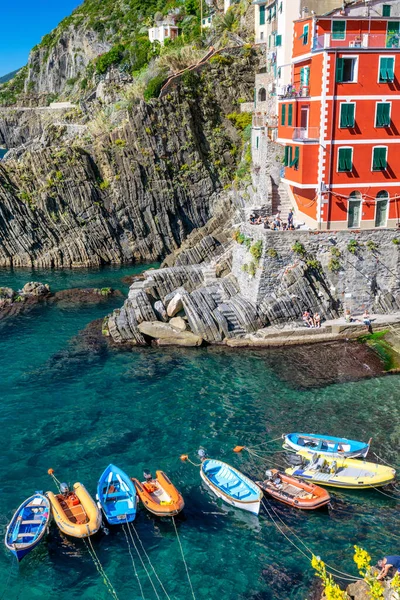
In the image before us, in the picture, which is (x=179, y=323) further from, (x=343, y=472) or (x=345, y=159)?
(x=343, y=472)

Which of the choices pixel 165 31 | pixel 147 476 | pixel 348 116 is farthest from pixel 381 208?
pixel 165 31

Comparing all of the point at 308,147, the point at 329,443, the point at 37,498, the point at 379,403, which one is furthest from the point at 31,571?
the point at 308,147

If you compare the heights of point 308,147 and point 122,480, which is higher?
point 308,147

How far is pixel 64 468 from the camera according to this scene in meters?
26.1

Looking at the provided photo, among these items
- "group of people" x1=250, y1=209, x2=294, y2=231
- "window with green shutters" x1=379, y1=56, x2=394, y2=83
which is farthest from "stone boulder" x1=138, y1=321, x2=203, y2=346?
"window with green shutters" x1=379, y1=56, x2=394, y2=83

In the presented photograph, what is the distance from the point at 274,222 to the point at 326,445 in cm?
1881

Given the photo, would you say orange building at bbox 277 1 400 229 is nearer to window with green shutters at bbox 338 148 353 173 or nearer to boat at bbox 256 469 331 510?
window with green shutters at bbox 338 148 353 173

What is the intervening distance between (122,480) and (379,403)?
14633mm

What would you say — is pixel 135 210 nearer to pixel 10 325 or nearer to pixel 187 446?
pixel 10 325

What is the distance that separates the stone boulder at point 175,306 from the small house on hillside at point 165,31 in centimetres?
5826

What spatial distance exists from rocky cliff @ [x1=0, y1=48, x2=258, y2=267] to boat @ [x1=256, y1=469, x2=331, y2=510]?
4072 centimetres

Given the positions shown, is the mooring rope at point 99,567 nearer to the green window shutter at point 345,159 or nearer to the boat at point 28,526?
the boat at point 28,526

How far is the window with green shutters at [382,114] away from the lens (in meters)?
37.3

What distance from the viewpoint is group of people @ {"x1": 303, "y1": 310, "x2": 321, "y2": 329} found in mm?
38438
